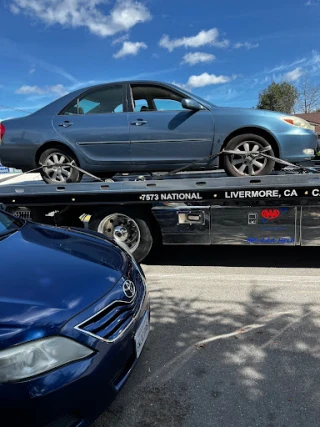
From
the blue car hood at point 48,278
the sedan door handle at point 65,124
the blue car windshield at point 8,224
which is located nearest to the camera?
the blue car hood at point 48,278

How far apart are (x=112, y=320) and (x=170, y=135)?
10.9ft

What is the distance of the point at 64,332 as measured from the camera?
5.75 ft

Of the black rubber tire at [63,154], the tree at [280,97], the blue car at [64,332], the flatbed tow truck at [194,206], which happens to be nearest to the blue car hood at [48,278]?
the blue car at [64,332]

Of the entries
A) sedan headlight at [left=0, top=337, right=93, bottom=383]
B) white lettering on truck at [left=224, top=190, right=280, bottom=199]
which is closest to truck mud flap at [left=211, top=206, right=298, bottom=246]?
white lettering on truck at [left=224, top=190, right=280, bottom=199]

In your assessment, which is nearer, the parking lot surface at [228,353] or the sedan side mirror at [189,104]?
the parking lot surface at [228,353]

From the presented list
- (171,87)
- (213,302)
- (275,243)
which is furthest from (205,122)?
(213,302)

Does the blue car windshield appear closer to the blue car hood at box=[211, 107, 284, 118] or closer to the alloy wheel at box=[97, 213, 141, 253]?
the alloy wheel at box=[97, 213, 141, 253]

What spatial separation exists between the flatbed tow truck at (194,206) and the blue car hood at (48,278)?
1850mm

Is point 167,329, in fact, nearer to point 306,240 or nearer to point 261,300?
point 261,300

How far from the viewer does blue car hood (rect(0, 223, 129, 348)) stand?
171 centimetres

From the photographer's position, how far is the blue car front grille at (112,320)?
1.88 meters

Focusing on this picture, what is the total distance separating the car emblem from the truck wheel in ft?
8.66

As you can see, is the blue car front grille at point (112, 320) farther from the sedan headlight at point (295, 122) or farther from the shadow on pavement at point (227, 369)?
the sedan headlight at point (295, 122)

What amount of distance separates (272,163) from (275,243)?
42.1 inches
